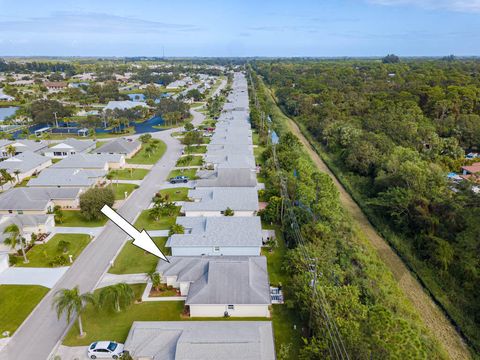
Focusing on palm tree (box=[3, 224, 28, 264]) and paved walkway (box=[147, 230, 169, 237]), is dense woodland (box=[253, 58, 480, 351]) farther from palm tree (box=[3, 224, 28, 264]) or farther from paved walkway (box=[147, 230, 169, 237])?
palm tree (box=[3, 224, 28, 264])

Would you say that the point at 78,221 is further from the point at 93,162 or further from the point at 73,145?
the point at 73,145

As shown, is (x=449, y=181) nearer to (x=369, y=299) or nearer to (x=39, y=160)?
(x=369, y=299)

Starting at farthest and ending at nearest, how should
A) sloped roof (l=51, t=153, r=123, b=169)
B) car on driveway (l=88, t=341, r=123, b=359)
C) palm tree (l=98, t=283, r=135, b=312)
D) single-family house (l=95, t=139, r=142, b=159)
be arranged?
1. single-family house (l=95, t=139, r=142, b=159)
2. sloped roof (l=51, t=153, r=123, b=169)
3. palm tree (l=98, t=283, r=135, b=312)
4. car on driveway (l=88, t=341, r=123, b=359)

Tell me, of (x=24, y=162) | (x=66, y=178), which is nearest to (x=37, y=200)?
(x=66, y=178)

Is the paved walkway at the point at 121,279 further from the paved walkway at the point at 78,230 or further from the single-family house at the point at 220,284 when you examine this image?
the paved walkway at the point at 78,230

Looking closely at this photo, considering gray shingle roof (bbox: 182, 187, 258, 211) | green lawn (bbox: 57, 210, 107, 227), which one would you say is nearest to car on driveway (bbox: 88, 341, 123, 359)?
gray shingle roof (bbox: 182, 187, 258, 211)

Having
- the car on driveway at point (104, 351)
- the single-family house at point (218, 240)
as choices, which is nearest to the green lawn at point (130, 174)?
the single-family house at point (218, 240)

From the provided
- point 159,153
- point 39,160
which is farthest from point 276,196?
point 39,160
